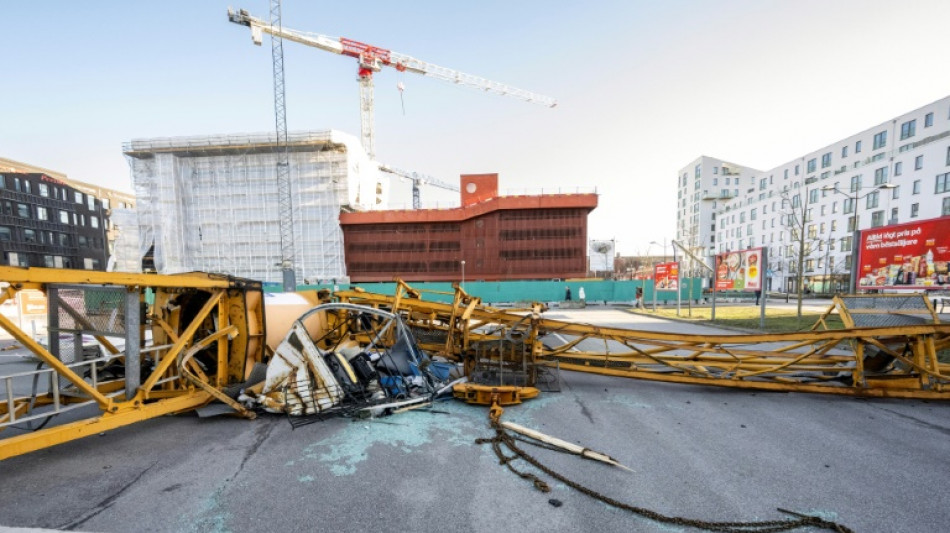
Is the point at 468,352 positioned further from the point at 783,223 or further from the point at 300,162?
the point at 783,223

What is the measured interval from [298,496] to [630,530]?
2946mm

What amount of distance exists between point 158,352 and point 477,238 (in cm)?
3760

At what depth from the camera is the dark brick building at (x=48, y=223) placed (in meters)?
44.4

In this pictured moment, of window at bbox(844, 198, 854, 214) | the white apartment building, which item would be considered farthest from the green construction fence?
window at bbox(844, 198, 854, 214)

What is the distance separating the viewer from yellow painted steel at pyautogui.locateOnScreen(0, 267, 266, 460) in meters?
3.28

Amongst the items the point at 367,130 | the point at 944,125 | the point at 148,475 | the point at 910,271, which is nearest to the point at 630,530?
the point at 148,475

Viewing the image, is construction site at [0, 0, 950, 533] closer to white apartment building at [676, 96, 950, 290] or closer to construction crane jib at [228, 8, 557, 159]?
white apartment building at [676, 96, 950, 290]

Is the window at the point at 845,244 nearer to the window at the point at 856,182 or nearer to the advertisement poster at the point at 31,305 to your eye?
the window at the point at 856,182

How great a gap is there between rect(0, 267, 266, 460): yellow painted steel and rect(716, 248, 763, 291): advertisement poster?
1656cm

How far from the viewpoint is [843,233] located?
4253cm

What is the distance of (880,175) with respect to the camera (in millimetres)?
38188

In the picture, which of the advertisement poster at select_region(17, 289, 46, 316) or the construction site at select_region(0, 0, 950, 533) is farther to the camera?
the advertisement poster at select_region(17, 289, 46, 316)

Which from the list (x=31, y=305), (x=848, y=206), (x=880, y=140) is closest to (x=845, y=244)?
(x=848, y=206)

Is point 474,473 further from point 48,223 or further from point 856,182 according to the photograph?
point 48,223
